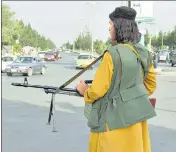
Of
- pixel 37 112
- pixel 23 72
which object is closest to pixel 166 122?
pixel 37 112

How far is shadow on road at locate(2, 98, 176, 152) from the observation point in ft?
21.8

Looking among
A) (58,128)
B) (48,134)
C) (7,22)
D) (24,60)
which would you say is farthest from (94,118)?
(7,22)

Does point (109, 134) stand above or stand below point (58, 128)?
above

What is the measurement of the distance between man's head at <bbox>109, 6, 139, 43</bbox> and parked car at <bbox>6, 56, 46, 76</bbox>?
24.0m

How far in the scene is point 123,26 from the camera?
3.31 m

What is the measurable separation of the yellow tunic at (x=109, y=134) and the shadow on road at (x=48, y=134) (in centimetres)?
316

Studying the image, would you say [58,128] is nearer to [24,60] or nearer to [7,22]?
[24,60]

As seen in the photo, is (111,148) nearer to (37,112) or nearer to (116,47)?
(116,47)

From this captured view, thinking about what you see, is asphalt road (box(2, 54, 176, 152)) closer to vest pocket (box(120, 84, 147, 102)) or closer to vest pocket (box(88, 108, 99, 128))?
vest pocket (box(88, 108, 99, 128))

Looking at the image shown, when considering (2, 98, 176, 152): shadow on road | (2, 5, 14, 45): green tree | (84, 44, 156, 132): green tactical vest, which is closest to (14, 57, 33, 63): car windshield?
(2, 98, 176, 152): shadow on road

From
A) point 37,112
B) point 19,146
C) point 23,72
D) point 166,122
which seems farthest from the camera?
point 23,72

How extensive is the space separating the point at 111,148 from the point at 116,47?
2.56ft

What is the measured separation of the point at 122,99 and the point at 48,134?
462cm

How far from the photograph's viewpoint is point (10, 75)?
91.1 feet
